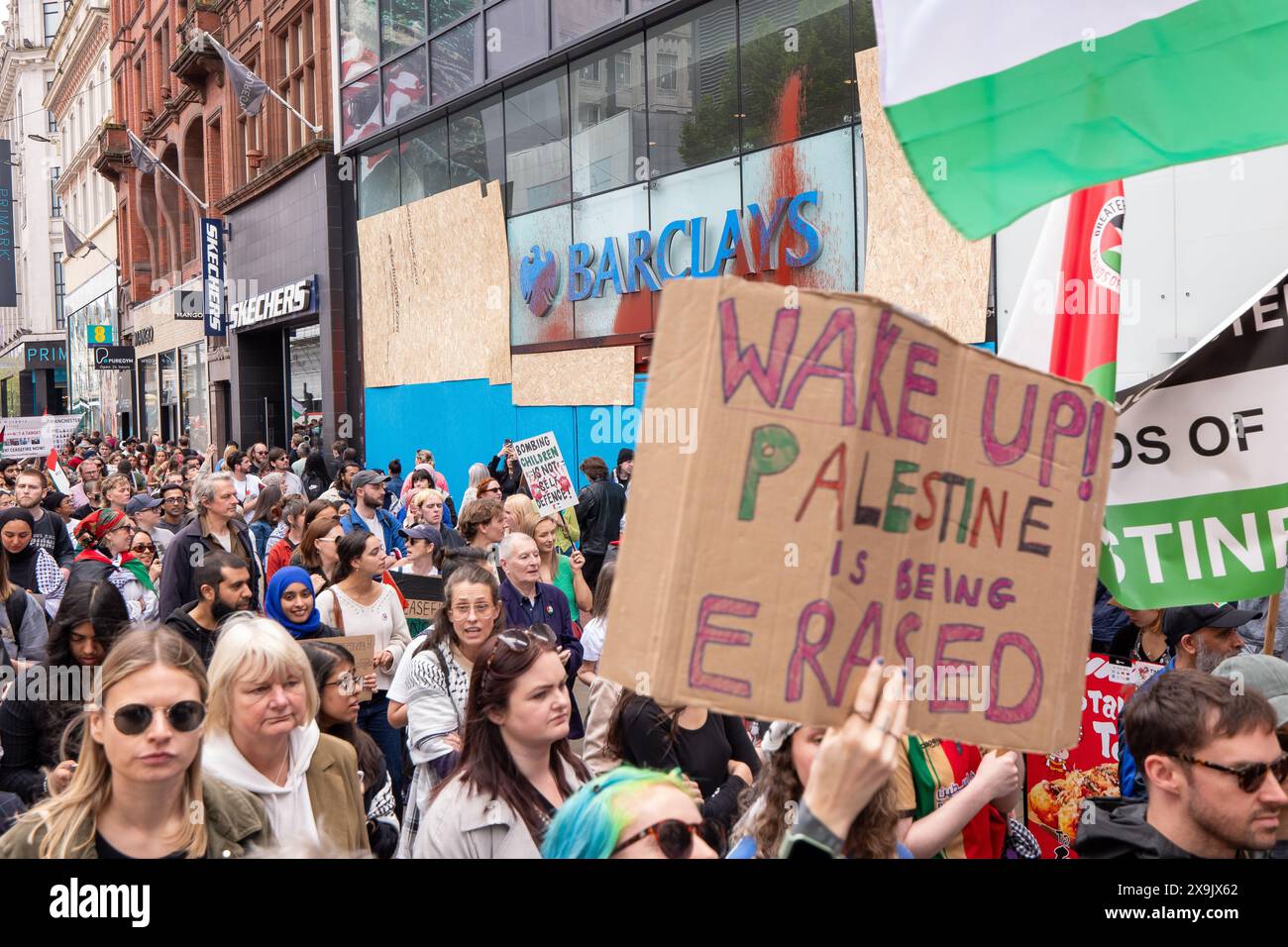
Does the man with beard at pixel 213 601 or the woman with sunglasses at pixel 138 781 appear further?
the man with beard at pixel 213 601

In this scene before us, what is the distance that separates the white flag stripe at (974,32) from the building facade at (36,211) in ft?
243

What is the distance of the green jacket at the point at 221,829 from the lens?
3.00 m

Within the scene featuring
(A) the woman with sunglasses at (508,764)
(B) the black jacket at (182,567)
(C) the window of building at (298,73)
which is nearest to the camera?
(A) the woman with sunglasses at (508,764)

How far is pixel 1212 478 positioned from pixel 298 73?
27307 mm

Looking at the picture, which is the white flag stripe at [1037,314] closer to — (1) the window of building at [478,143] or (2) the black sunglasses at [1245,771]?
(2) the black sunglasses at [1245,771]

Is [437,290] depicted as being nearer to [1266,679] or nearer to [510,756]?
[510,756]

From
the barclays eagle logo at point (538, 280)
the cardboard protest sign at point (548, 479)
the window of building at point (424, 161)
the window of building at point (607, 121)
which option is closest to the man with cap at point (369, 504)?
the cardboard protest sign at point (548, 479)

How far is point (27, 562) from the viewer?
8500mm

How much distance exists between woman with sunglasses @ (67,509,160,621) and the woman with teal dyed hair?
193 inches

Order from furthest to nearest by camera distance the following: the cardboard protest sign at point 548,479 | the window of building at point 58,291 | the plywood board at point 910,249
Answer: the window of building at point 58,291
the plywood board at point 910,249
the cardboard protest sign at point 548,479

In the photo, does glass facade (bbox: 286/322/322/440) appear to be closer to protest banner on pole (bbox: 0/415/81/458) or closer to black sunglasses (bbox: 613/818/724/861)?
protest banner on pole (bbox: 0/415/81/458)

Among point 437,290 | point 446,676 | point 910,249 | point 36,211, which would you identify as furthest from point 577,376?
point 36,211

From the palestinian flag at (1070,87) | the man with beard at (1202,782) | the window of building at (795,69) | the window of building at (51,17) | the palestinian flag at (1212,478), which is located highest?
the window of building at (51,17)
